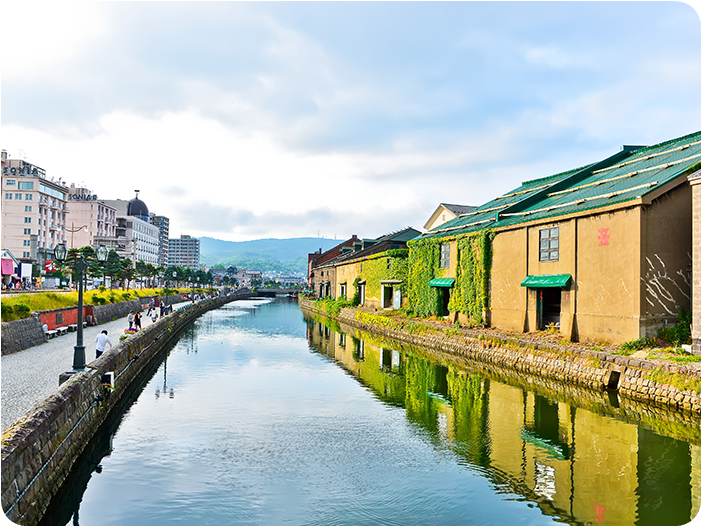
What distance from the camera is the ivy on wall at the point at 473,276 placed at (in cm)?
3238

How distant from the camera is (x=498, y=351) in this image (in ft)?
90.6

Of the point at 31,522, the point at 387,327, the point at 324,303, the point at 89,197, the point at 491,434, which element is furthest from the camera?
the point at 89,197

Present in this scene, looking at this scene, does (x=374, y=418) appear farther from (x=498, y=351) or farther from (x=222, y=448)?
(x=498, y=351)

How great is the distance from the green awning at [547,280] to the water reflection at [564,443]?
5731mm

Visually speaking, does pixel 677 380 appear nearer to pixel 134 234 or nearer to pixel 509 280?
pixel 509 280

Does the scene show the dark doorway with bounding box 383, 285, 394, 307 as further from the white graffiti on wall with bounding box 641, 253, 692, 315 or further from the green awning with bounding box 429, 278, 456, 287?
the white graffiti on wall with bounding box 641, 253, 692, 315

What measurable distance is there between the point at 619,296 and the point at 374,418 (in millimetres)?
12414

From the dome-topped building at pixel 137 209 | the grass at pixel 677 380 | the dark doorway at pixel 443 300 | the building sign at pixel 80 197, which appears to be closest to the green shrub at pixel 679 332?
the grass at pixel 677 380

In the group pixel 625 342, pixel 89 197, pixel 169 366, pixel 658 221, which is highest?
pixel 89 197

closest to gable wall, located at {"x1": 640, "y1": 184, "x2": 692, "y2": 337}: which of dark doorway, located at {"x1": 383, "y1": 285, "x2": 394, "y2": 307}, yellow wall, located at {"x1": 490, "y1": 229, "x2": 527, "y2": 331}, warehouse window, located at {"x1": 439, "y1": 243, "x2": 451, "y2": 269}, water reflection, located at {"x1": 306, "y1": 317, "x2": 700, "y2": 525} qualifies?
water reflection, located at {"x1": 306, "y1": 317, "x2": 700, "y2": 525}

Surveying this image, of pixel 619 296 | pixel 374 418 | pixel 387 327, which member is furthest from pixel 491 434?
pixel 387 327

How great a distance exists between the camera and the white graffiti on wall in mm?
21359

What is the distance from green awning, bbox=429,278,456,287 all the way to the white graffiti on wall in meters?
15.6

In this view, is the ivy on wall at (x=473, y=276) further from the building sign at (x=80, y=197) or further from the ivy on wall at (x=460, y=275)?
the building sign at (x=80, y=197)
